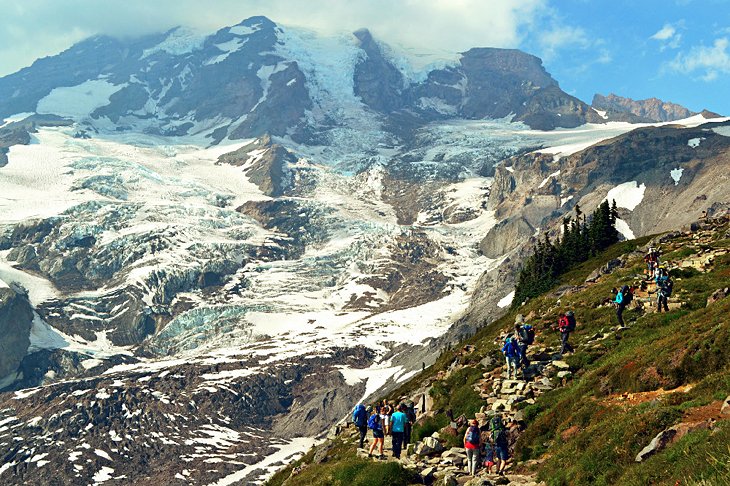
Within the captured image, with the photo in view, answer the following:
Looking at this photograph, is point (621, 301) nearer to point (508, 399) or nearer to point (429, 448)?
point (508, 399)

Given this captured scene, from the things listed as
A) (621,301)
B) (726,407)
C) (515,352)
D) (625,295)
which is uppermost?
(625,295)

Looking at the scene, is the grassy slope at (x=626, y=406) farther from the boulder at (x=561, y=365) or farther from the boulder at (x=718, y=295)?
the boulder at (x=718, y=295)

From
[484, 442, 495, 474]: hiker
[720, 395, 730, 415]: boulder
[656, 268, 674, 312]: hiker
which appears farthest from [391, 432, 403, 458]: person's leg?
[656, 268, 674, 312]: hiker

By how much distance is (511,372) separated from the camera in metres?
32.0

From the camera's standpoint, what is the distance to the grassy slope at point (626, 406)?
15.6 metres

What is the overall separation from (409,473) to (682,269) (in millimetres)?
25733

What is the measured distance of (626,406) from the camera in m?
21.4

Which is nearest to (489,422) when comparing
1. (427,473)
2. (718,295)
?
(427,473)

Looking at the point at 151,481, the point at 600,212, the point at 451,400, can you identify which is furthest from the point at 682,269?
the point at 151,481

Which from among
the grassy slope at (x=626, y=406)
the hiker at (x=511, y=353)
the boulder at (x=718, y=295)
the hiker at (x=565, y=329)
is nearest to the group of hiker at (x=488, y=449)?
the grassy slope at (x=626, y=406)

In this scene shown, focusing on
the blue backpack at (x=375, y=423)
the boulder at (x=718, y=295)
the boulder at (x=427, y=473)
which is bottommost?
the boulder at (x=427, y=473)

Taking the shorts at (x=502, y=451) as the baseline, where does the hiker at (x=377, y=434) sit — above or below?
below

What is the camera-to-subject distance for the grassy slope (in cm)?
1557

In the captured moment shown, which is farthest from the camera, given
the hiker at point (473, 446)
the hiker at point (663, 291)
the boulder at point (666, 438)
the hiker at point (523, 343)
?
the hiker at point (663, 291)
